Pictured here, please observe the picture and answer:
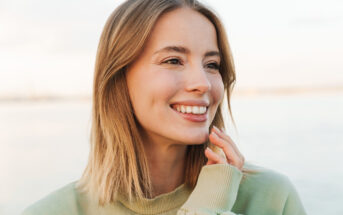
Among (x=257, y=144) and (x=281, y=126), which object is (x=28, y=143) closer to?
(x=257, y=144)

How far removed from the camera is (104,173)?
2.11 meters

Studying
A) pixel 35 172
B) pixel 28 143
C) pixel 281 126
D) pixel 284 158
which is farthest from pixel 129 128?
pixel 281 126

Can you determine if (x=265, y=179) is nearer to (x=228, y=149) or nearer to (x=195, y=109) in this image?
(x=228, y=149)

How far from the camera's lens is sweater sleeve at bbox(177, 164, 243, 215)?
181cm

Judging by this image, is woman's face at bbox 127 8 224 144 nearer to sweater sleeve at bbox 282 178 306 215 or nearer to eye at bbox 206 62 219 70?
eye at bbox 206 62 219 70

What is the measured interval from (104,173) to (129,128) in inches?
9.7

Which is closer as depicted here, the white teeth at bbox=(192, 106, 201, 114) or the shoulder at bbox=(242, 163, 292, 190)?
the white teeth at bbox=(192, 106, 201, 114)

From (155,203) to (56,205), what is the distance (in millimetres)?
454

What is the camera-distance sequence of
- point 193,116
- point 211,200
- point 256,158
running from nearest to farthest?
point 211,200 → point 193,116 → point 256,158

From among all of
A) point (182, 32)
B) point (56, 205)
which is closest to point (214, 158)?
point (182, 32)

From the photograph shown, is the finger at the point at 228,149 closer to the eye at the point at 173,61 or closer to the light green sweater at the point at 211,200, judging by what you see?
the light green sweater at the point at 211,200

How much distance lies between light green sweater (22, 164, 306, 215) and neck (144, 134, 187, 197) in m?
0.07

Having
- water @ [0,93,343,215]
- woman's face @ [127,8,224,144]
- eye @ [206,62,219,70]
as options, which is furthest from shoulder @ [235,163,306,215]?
water @ [0,93,343,215]

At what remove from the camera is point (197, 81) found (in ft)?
6.23
